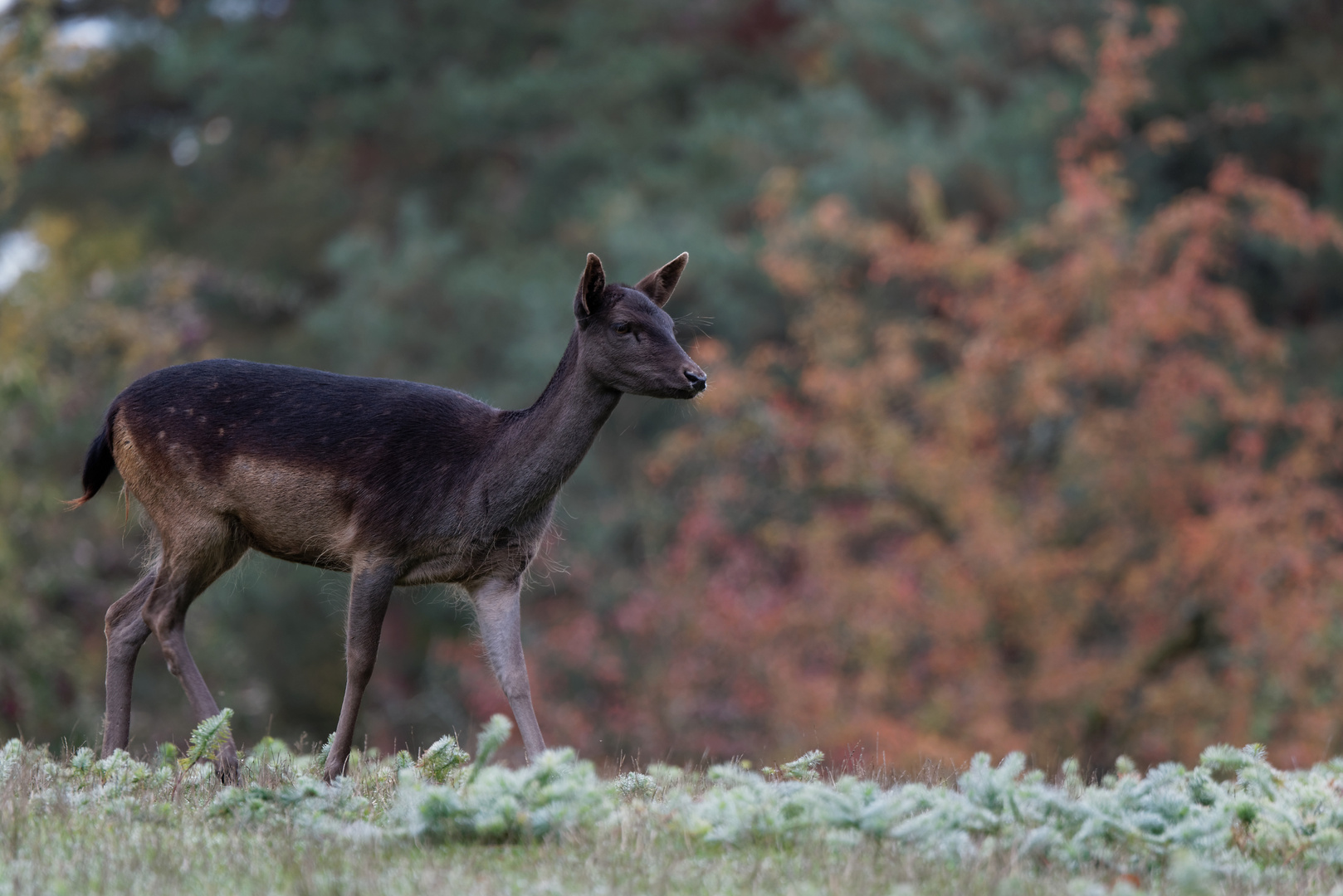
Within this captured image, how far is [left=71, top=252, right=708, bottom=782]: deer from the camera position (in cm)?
615

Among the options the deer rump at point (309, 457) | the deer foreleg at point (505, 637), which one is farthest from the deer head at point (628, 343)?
the deer foreleg at point (505, 637)

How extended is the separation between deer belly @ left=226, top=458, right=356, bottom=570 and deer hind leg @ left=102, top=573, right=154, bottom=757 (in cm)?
67

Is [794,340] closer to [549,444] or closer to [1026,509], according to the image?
[1026,509]

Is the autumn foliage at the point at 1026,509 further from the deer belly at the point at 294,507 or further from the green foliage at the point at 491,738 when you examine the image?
the green foliage at the point at 491,738

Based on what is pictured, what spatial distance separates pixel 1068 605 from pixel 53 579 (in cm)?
989

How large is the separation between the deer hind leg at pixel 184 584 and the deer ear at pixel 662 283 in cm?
197

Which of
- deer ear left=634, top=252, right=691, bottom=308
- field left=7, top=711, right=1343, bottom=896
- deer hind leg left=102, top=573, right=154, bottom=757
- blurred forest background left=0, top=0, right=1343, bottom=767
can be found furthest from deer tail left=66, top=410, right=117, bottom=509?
blurred forest background left=0, top=0, right=1343, bottom=767

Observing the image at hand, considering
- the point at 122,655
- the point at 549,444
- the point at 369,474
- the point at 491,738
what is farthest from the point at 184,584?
the point at 491,738

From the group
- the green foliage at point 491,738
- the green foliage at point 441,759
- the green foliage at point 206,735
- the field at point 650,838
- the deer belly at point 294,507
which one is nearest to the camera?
the field at point 650,838

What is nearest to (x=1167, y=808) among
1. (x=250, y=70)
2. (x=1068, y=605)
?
(x=1068, y=605)

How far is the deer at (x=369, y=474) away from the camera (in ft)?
20.2

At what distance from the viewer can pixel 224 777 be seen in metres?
6.17

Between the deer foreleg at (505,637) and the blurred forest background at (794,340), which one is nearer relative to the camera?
the deer foreleg at (505,637)

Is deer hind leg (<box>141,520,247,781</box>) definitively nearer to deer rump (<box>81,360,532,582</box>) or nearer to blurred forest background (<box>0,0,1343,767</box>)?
deer rump (<box>81,360,532,582</box>)
